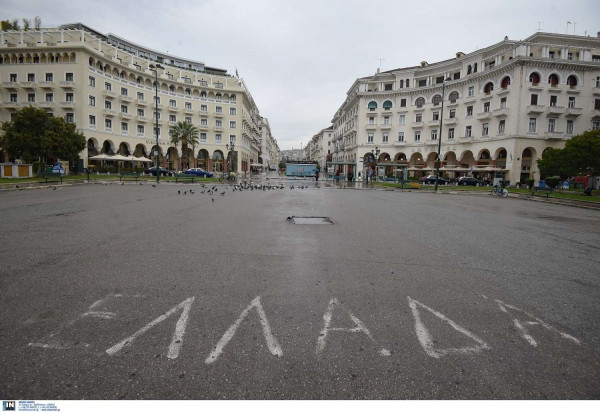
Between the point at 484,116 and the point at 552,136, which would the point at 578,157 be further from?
the point at 484,116

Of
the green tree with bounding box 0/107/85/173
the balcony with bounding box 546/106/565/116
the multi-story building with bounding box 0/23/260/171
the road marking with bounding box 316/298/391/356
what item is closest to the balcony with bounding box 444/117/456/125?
the balcony with bounding box 546/106/565/116

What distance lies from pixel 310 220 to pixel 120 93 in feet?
175

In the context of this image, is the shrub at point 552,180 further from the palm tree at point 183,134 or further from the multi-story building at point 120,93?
the palm tree at point 183,134

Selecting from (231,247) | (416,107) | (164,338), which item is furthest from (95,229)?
(416,107)

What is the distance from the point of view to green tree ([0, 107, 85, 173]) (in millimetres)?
32312

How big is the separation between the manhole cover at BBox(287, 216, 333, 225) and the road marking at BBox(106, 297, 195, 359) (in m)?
6.09

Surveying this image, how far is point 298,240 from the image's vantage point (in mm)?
7125

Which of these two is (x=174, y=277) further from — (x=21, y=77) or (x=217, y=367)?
(x=21, y=77)

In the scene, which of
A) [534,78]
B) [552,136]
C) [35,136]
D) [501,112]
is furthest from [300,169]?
[35,136]

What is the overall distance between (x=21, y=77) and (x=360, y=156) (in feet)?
177

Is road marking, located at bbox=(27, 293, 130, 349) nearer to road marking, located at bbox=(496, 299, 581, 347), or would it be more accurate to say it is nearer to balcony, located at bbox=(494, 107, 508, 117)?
road marking, located at bbox=(496, 299, 581, 347)

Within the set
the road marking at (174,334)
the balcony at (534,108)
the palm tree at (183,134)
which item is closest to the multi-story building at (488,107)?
the balcony at (534,108)

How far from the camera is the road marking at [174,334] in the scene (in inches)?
106

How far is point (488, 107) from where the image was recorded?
152 ft
